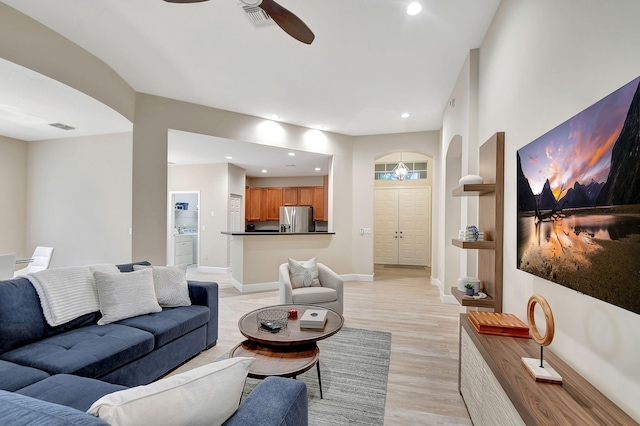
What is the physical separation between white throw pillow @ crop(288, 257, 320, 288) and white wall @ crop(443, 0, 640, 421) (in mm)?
2175

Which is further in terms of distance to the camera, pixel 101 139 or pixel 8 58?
pixel 101 139

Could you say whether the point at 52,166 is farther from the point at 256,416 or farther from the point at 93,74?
the point at 256,416

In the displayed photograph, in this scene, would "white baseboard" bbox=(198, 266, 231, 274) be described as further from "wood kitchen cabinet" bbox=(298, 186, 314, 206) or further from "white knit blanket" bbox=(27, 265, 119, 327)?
"white knit blanket" bbox=(27, 265, 119, 327)

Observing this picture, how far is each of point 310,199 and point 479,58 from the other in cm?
595

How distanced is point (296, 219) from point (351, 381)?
577 centimetres

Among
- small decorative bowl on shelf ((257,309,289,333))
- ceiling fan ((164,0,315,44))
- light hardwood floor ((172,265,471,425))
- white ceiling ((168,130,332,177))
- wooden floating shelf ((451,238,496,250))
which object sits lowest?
light hardwood floor ((172,265,471,425))

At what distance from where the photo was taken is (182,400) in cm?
88

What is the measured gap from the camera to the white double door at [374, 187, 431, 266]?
7.56 metres

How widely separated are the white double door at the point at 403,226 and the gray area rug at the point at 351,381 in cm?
466

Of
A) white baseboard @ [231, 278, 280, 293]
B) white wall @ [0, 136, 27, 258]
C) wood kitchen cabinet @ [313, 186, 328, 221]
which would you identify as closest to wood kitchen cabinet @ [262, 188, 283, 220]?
wood kitchen cabinet @ [313, 186, 328, 221]

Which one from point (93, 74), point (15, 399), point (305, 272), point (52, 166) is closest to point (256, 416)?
point (15, 399)

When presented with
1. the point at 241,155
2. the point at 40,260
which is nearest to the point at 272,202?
the point at 241,155

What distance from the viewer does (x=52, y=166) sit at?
15.8 feet

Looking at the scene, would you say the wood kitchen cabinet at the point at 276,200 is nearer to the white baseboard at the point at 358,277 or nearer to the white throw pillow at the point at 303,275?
the white baseboard at the point at 358,277
